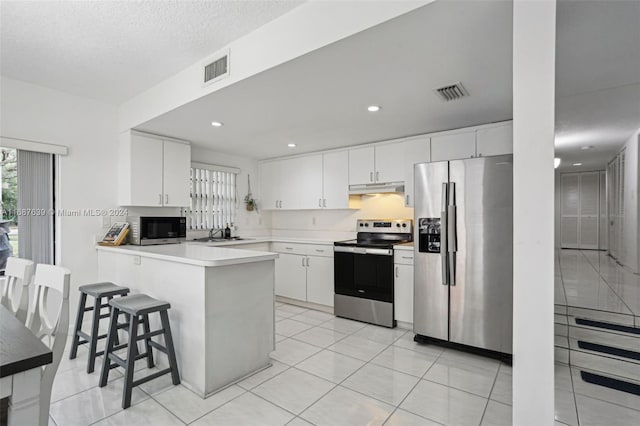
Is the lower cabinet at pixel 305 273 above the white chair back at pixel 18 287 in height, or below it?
below

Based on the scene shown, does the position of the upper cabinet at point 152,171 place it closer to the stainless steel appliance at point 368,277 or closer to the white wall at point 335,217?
the white wall at point 335,217

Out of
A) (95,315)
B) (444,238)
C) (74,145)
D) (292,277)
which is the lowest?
(292,277)

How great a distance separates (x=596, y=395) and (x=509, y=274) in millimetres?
938

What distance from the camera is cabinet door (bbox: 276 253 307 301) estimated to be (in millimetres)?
4504

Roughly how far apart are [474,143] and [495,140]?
20 cm

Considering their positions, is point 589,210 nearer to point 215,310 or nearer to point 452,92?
point 452,92

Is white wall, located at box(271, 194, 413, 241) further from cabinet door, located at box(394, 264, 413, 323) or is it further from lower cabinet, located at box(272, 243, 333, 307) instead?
cabinet door, located at box(394, 264, 413, 323)

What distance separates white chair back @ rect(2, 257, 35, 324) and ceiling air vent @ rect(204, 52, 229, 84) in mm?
1694

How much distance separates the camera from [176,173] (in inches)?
159

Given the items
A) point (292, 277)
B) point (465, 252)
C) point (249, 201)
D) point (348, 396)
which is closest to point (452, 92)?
point (465, 252)

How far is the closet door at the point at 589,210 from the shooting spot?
9320mm

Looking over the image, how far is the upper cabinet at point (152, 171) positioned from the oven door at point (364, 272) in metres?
2.13

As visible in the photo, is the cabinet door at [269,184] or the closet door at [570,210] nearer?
the cabinet door at [269,184]

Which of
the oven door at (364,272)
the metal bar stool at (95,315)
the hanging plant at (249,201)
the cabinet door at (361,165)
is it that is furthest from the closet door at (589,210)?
the metal bar stool at (95,315)
